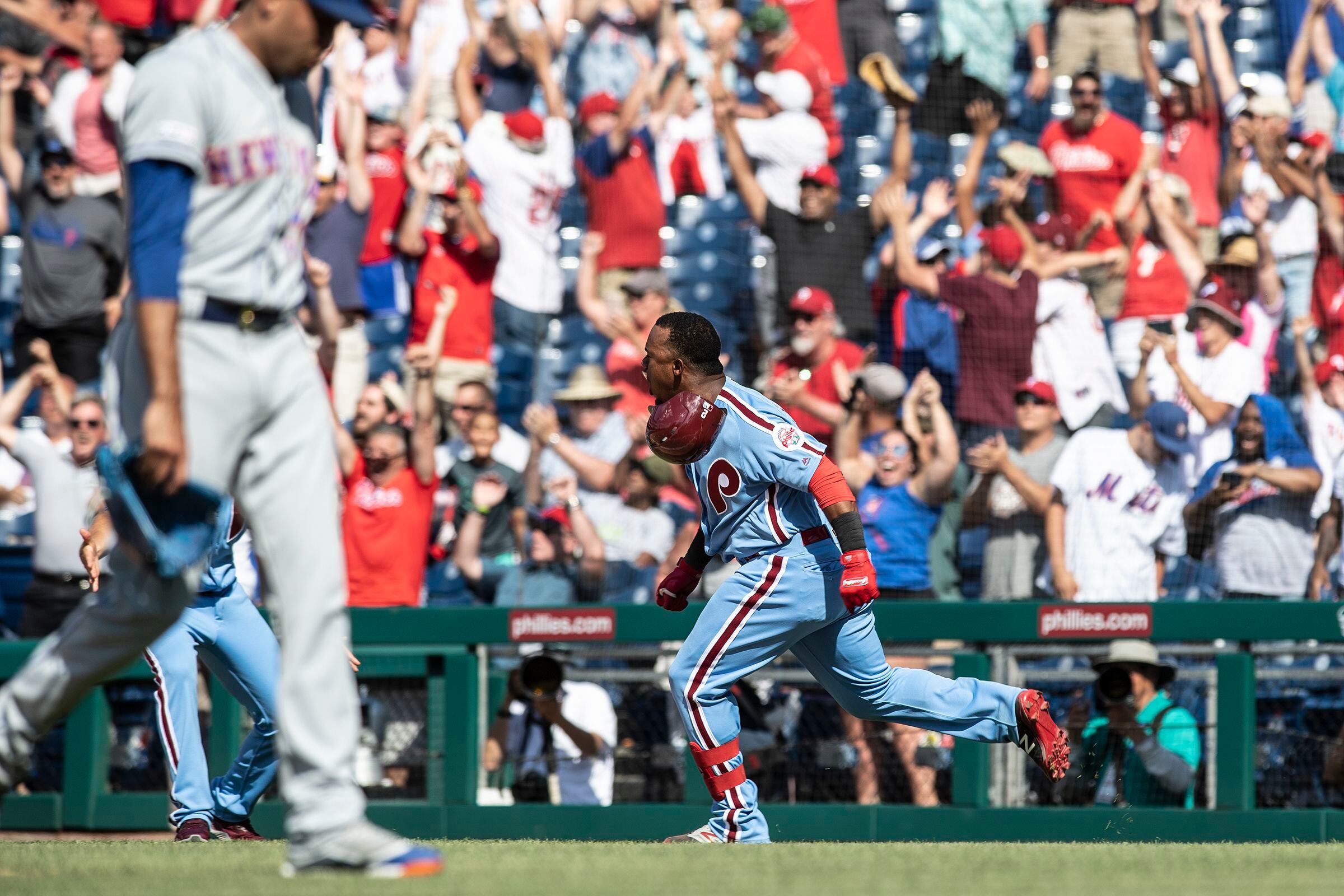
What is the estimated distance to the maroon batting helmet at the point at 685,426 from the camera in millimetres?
5461

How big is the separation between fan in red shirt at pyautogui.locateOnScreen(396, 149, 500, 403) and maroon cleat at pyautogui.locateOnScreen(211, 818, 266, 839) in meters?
4.42

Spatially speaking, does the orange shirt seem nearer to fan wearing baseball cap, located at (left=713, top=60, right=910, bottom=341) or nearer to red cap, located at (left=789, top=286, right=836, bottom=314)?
red cap, located at (left=789, top=286, right=836, bottom=314)

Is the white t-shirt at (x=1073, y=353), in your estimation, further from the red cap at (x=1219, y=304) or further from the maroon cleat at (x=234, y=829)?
the maroon cleat at (x=234, y=829)

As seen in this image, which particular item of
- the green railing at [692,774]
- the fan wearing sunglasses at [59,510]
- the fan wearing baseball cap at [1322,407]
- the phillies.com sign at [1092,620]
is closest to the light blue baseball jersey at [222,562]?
the green railing at [692,774]

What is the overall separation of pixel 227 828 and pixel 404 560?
3042 mm

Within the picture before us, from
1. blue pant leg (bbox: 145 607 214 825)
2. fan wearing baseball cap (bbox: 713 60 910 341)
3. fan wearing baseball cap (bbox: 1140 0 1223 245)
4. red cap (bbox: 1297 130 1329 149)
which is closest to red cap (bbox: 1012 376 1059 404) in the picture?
fan wearing baseball cap (bbox: 713 60 910 341)

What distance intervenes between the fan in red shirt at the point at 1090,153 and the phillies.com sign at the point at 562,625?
397 cm

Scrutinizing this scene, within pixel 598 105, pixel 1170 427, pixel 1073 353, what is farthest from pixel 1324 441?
pixel 598 105

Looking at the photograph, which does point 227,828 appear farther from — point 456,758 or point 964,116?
point 964,116

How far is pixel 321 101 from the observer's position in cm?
1140

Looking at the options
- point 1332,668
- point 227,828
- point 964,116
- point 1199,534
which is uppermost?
point 964,116

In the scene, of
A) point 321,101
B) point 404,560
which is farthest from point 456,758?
point 321,101

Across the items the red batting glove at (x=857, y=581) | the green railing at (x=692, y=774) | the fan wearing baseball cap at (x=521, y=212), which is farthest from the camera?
the fan wearing baseball cap at (x=521, y=212)

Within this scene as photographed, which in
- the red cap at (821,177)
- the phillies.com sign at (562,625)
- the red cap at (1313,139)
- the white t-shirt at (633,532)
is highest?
the red cap at (1313,139)
